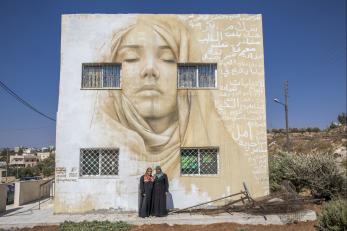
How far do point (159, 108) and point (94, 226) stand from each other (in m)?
4.29

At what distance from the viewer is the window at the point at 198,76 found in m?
12.1

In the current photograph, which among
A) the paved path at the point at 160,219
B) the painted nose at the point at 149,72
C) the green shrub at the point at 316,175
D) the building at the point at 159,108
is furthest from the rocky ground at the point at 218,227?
the painted nose at the point at 149,72

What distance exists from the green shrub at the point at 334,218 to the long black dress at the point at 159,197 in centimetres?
436

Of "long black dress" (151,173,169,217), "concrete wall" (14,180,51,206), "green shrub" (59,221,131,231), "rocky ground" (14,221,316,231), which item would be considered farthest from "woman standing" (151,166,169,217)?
"concrete wall" (14,180,51,206)

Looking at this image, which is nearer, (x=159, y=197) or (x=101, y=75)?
(x=159, y=197)

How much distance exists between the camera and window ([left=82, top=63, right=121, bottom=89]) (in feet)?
39.3

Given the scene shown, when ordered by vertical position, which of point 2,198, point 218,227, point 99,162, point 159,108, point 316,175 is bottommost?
point 218,227

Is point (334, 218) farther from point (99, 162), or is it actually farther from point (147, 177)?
point (99, 162)

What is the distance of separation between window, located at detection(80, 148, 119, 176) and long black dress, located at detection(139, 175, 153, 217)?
1.32m

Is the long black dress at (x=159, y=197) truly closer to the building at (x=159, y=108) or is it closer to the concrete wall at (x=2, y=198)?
the building at (x=159, y=108)

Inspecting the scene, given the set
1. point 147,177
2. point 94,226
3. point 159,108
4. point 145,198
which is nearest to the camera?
point 94,226

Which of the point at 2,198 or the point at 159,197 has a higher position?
the point at 159,197

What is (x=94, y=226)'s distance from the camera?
9.38 metres

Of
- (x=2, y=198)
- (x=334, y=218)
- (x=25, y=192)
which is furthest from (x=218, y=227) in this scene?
(x=25, y=192)
